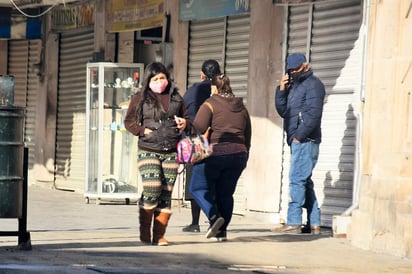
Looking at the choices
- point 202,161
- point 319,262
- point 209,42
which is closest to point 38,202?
point 209,42

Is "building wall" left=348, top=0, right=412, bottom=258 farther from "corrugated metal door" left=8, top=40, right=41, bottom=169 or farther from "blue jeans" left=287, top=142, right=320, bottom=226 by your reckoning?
"corrugated metal door" left=8, top=40, right=41, bottom=169

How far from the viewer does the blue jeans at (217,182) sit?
41.5 feet

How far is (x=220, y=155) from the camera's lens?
1265 cm

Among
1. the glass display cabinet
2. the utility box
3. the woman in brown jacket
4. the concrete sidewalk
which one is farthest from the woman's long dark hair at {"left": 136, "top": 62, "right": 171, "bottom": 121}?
the glass display cabinet

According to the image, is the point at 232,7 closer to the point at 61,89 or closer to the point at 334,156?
the point at 334,156

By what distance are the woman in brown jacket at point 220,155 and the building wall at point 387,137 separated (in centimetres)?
127

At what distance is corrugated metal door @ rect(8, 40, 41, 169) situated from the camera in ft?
81.7

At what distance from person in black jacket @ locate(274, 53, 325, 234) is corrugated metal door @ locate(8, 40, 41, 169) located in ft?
37.3

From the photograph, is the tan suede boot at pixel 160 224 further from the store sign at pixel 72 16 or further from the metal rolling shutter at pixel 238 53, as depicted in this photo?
the store sign at pixel 72 16

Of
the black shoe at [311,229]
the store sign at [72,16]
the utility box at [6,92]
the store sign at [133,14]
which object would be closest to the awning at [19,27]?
the store sign at [72,16]

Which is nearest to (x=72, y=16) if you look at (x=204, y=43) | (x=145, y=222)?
(x=204, y=43)

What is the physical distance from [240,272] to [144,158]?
2.22 meters

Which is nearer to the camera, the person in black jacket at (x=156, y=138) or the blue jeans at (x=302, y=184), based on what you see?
the person in black jacket at (x=156, y=138)

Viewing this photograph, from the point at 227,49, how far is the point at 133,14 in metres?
2.81
